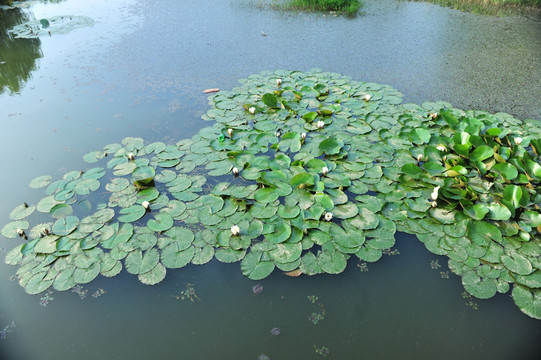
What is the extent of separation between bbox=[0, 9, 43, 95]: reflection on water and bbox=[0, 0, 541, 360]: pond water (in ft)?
0.08

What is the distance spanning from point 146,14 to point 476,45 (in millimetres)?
4976

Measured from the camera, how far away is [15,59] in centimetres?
412

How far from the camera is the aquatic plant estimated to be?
5.76 feet

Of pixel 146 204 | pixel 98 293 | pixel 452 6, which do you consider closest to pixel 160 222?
pixel 146 204

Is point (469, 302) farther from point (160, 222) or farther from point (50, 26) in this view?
point (50, 26)

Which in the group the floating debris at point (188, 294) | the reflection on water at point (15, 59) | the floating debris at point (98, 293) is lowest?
the floating debris at point (188, 294)

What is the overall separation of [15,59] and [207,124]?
308 centimetres

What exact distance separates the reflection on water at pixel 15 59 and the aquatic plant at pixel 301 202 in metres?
2.03

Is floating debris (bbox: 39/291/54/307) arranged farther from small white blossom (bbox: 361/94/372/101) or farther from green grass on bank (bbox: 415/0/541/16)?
green grass on bank (bbox: 415/0/541/16)

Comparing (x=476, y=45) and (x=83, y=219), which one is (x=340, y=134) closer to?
(x=83, y=219)

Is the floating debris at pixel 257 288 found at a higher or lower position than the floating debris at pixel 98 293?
lower

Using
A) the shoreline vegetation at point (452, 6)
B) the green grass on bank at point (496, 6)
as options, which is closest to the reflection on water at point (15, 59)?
the shoreline vegetation at point (452, 6)

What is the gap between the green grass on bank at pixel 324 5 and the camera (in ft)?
18.6

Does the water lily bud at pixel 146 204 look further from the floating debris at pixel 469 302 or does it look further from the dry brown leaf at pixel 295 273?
the floating debris at pixel 469 302
